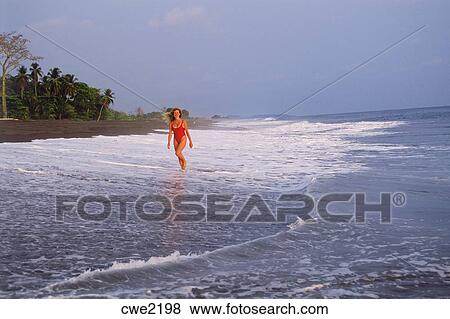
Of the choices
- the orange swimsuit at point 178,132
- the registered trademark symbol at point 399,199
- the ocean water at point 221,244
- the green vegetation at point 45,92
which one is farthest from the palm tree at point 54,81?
the registered trademark symbol at point 399,199

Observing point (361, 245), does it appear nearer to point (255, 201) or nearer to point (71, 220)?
point (255, 201)

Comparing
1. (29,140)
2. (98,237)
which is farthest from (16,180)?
(29,140)

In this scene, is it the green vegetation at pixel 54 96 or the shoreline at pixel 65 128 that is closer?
the green vegetation at pixel 54 96

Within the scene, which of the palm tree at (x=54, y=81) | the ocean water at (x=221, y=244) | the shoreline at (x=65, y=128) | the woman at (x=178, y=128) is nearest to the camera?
the ocean water at (x=221, y=244)

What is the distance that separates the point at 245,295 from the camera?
4.83 feet

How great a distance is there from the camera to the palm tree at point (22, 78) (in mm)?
5445

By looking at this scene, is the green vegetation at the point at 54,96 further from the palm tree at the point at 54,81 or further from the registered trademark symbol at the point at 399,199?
the registered trademark symbol at the point at 399,199

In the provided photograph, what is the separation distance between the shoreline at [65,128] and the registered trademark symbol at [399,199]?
10.8 feet

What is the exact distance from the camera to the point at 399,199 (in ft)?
9.38

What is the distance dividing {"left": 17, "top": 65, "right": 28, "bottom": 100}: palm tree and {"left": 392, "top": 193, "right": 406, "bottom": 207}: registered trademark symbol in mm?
4166

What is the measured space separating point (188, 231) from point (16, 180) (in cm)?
181

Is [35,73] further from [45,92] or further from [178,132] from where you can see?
[178,132]

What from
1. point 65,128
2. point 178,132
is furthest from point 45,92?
point 178,132

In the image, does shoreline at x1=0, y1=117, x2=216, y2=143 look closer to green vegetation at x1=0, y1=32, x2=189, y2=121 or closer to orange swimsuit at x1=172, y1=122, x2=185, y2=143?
green vegetation at x1=0, y1=32, x2=189, y2=121
